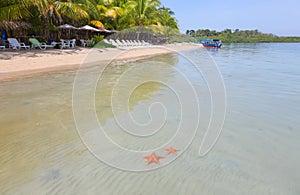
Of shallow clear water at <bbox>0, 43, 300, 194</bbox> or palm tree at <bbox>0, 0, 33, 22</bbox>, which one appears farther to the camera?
palm tree at <bbox>0, 0, 33, 22</bbox>

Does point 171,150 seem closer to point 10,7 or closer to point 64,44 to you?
point 10,7

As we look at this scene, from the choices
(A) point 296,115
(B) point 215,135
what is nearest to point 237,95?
(A) point 296,115

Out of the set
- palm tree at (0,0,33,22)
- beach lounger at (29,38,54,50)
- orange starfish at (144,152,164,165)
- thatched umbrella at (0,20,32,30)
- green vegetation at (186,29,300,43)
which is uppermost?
green vegetation at (186,29,300,43)

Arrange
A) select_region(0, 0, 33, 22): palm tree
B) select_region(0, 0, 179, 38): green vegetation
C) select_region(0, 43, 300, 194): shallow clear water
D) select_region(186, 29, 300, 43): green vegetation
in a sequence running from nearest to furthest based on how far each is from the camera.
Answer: select_region(0, 43, 300, 194): shallow clear water
select_region(0, 0, 33, 22): palm tree
select_region(0, 0, 179, 38): green vegetation
select_region(186, 29, 300, 43): green vegetation

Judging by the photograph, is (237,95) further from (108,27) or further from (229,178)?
(108,27)

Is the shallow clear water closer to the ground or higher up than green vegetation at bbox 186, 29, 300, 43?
closer to the ground

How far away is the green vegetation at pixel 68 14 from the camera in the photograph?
12.7 meters

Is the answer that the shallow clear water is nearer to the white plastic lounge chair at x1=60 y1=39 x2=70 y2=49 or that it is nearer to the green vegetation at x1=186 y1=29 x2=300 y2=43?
the white plastic lounge chair at x1=60 y1=39 x2=70 y2=49

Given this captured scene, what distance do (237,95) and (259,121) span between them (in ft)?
8.95

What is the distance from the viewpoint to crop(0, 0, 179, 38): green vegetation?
12658mm

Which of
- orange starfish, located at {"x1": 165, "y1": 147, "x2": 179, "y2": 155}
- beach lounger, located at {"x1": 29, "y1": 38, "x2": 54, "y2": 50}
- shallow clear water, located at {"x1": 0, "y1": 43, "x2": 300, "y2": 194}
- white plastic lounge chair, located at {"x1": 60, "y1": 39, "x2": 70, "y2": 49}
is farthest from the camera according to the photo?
white plastic lounge chair, located at {"x1": 60, "y1": 39, "x2": 70, "y2": 49}

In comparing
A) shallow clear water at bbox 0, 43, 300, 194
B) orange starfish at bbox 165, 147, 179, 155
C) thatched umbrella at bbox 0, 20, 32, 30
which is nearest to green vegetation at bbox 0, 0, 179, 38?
thatched umbrella at bbox 0, 20, 32, 30

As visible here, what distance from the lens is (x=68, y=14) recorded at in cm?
1641

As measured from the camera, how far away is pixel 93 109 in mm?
5812
